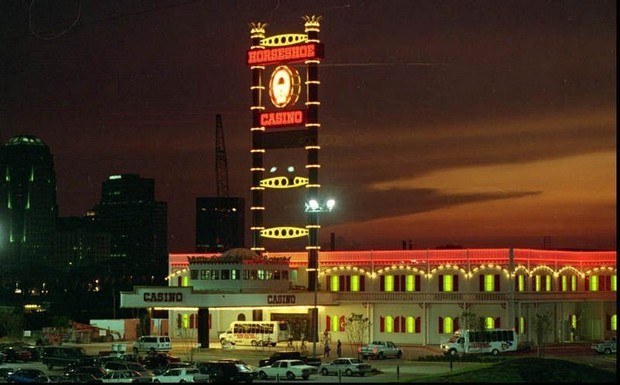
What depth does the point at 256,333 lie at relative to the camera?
10725 centimetres

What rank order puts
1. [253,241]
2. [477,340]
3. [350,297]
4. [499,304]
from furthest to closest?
[253,241] < [350,297] < [499,304] < [477,340]

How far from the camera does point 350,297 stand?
114062mm

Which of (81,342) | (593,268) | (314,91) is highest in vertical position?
(314,91)

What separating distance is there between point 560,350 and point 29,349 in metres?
42.3

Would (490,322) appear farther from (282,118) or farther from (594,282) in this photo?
(282,118)

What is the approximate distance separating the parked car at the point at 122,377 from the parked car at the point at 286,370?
745 centimetres

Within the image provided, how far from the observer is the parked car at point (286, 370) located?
250 feet

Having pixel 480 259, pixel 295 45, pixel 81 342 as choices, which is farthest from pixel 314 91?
pixel 81 342

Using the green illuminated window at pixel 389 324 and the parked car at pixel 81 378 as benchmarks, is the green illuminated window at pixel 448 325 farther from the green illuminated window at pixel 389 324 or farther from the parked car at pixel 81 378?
the parked car at pixel 81 378

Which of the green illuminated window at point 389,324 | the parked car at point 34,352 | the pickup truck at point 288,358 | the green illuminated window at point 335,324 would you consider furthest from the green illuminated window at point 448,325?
the parked car at point 34,352

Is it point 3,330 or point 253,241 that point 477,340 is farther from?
point 3,330

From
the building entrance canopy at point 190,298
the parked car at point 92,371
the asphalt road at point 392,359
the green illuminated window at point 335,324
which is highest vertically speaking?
the building entrance canopy at point 190,298

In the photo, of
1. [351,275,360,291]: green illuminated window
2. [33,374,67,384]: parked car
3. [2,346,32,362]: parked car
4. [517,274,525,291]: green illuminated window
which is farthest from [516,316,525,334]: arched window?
[33,374,67,384]: parked car

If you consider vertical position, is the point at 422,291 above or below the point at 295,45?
below
